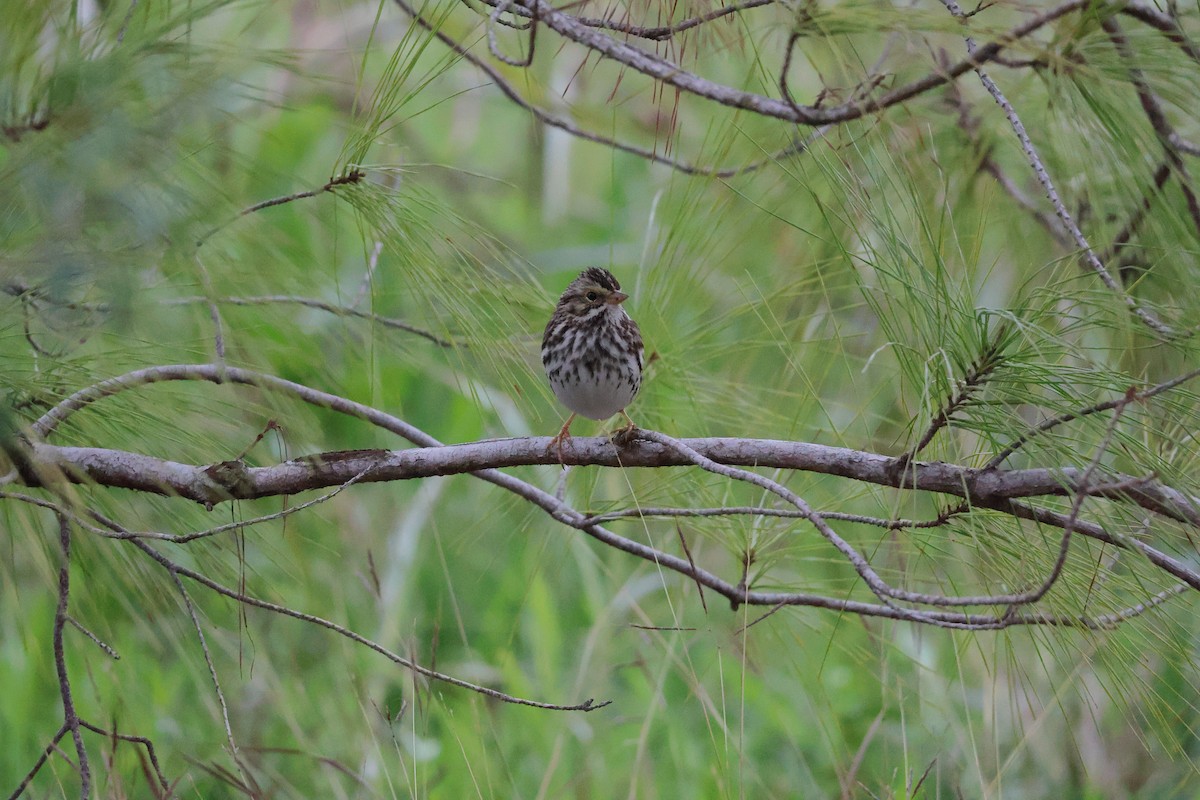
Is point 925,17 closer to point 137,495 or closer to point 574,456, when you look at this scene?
point 574,456

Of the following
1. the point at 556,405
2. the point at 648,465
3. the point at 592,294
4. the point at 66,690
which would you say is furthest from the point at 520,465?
the point at 556,405

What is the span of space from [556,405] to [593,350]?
71cm

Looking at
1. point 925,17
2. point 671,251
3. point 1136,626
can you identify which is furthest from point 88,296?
point 1136,626

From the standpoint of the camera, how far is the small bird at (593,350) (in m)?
2.50

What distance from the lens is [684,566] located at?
2143 millimetres

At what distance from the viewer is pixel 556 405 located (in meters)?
3.23

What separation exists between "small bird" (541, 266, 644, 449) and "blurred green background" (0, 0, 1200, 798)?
63 millimetres

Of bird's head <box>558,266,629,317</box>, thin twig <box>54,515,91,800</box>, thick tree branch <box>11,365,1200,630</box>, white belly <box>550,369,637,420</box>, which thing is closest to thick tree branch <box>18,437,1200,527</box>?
thick tree branch <box>11,365,1200,630</box>

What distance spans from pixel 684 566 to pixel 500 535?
2.27 meters

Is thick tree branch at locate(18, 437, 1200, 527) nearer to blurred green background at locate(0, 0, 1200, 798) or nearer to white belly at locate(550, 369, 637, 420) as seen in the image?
blurred green background at locate(0, 0, 1200, 798)

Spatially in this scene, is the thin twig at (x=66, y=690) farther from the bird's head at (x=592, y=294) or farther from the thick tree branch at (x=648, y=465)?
the bird's head at (x=592, y=294)

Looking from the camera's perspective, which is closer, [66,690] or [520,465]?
[66,690]

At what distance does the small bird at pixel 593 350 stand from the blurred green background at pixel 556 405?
63mm

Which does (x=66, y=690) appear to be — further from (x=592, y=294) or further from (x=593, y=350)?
(x=592, y=294)
